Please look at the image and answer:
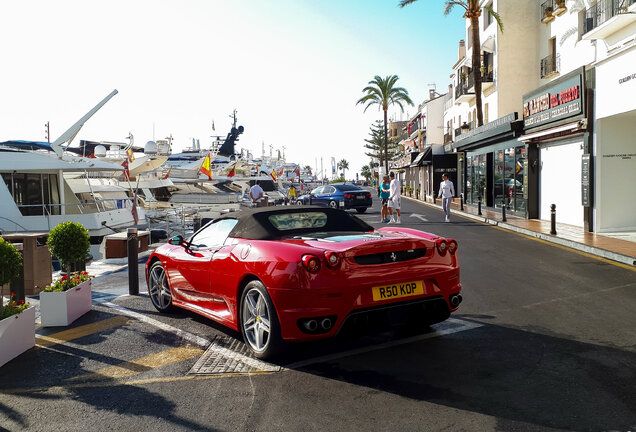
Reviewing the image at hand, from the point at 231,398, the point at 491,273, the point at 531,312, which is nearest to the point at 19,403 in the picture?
the point at 231,398

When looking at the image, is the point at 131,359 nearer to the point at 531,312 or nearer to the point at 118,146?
the point at 531,312

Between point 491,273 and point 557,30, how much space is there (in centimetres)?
1879

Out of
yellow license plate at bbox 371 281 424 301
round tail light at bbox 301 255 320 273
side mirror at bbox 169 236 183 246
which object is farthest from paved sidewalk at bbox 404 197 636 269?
side mirror at bbox 169 236 183 246

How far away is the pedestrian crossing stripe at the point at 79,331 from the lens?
18.9 feet

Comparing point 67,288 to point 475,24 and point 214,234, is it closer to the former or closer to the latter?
point 214,234

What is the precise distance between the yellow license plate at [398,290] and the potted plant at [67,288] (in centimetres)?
403

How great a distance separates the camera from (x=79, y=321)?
21.7 feet

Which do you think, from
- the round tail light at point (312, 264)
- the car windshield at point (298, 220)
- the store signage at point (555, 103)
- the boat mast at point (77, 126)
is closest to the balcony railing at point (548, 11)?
the store signage at point (555, 103)

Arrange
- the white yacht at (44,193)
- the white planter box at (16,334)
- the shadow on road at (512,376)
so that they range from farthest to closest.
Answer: the white yacht at (44,193) < the white planter box at (16,334) < the shadow on road at (512,376)

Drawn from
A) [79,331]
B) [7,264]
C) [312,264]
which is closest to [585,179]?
[312,264]

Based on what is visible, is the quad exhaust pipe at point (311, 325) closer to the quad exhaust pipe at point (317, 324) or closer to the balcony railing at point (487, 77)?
the quad exhaust pipe at point (317, 324)

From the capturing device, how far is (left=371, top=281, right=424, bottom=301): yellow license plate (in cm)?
463

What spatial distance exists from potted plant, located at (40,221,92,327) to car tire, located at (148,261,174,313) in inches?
33.2

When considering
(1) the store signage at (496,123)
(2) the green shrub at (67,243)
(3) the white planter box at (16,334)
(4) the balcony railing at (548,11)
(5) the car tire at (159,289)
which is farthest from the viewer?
(4) the balcony railing at (548,11)
